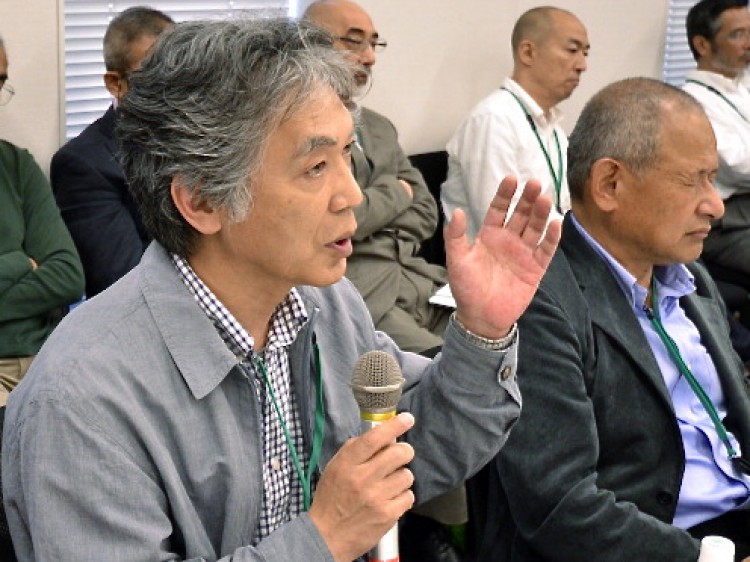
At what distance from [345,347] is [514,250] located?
32cm

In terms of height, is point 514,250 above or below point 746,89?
above

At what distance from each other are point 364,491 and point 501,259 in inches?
20.0

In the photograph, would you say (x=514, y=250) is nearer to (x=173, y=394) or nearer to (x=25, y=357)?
(x=173, y=394)

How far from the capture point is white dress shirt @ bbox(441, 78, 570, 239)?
4543mm

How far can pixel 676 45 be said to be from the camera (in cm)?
685

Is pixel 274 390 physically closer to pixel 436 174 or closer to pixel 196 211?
pixel 196 211

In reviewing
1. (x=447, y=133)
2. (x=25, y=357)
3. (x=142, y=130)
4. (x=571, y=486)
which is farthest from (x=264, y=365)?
(x=447, y=133)

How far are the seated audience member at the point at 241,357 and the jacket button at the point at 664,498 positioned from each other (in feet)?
1.78

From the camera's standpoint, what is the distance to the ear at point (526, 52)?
5.01m

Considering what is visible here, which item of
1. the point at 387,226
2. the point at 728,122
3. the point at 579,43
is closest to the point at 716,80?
the point at 728,122

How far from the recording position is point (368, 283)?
3873mm

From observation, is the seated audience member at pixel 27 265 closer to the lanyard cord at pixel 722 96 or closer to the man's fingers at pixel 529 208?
the man's fingers at pixel 529 208

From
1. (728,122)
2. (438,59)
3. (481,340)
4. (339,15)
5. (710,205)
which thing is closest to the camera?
(481,340)

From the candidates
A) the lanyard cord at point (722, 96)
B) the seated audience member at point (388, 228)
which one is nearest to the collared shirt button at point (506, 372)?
the seated audience member at point (388, 228)
